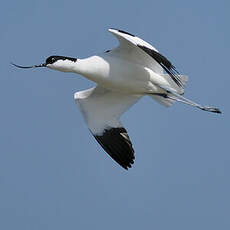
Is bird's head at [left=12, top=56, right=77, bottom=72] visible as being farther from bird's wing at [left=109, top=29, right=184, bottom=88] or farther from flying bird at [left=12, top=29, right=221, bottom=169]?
bird's wing at [left=109, top=29, right=184, bottom=88]

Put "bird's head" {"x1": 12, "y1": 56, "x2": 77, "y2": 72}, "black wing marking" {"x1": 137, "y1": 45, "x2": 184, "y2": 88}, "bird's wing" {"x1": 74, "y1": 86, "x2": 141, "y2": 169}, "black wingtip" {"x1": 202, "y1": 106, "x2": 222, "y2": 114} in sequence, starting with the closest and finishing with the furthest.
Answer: "black wing marking" {"x1": 137, "y1": 45, "x2": 184, "y2": 88} < "bird's head" {"x1": 12, "y1": 56, "x2": 77, "y2": 72} < "black wingtip" {"x1": 202, "y1": 106, "x2": 222, "y2": 114} < "bird's wing" {"x1": 74, "y1": 86, "x2": 141, "y2": 169}

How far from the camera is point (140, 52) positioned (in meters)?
8.83

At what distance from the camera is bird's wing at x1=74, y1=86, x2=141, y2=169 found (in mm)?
9418

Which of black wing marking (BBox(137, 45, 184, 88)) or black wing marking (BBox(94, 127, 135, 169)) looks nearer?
black wing marking (BBox(137, 45, 184, 88))

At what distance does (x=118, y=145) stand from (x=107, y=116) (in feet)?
1.60

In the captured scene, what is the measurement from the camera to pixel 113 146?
9430mm

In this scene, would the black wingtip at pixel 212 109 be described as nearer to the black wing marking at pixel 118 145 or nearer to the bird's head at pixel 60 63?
the black wing marking at pixel 118 145

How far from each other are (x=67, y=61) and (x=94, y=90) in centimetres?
102

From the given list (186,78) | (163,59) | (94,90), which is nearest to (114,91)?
(94,90)

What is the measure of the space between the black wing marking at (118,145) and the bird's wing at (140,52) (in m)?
1.07

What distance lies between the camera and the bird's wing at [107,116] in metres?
9.42

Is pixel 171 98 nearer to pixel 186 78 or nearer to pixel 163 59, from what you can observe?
pixel 186 78

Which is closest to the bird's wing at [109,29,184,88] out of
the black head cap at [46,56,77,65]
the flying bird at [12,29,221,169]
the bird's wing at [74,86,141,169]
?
the flying bird at [12,29,221,169]

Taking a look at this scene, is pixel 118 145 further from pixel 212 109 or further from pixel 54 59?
pixel 54 59
